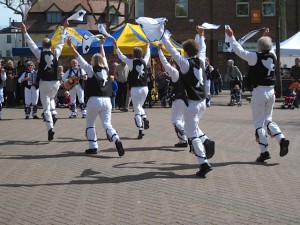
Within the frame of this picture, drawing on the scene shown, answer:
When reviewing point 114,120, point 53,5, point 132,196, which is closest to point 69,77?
point 114,120

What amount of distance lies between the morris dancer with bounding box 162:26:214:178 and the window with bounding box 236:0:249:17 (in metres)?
37.5

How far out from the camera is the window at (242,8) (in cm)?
4506

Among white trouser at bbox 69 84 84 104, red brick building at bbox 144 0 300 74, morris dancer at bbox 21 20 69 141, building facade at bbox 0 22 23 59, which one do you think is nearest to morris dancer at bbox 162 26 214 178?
morris dancer at bbox 21 20 69 141

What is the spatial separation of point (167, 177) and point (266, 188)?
1.52m

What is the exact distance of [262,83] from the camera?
31.2ft

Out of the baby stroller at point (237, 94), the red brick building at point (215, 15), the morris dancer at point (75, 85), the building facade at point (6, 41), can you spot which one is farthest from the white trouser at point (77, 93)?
the building facade at point (6, 41)

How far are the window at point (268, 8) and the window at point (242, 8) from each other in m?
1.31

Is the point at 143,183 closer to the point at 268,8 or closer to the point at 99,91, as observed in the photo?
the point at 99,91

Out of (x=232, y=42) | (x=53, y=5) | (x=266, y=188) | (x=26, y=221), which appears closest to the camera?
(x=26, y=221)

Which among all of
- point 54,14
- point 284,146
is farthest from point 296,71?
point 54,14

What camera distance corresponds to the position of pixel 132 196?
735 centimetres

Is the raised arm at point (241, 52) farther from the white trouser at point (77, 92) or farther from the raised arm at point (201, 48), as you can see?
the white trouser at point (77, 92)

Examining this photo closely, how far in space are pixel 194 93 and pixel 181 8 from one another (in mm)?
37699

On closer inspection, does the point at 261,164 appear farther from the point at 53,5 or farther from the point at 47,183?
the point at 53,5
